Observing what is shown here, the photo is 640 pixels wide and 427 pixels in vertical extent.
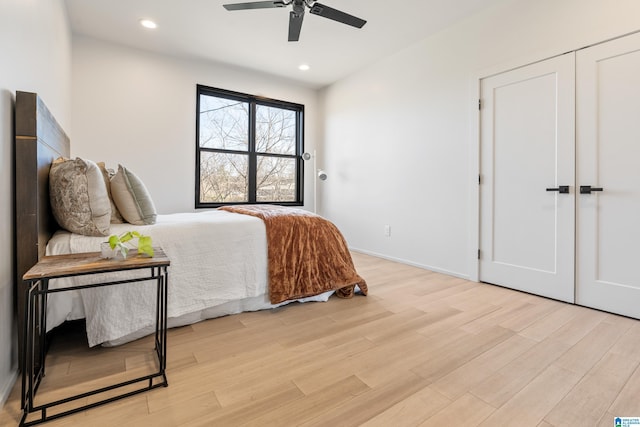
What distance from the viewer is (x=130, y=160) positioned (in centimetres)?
372

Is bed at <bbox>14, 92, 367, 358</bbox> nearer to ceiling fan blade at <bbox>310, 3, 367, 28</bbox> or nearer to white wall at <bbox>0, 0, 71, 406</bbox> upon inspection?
white wall at <bbox>0, 0, 71, 406</bbox>

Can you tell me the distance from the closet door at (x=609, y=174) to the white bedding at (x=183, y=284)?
205 cm

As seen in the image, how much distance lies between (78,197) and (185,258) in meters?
0.66

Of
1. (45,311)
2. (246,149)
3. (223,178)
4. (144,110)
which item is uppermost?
(144,110)

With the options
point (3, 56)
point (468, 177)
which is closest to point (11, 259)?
point (3, 56)

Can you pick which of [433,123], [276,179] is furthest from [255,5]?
[276,179]

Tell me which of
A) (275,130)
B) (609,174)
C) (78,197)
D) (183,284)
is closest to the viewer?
(78,197)

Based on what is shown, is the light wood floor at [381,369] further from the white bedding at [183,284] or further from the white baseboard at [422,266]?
the white baseboard at [422,266]

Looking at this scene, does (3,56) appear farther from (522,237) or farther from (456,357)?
(522,237)

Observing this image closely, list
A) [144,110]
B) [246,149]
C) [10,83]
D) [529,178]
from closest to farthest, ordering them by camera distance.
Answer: [10,83] < [529,178] < [144,110] < [246,149]

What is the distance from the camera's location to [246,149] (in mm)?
4617

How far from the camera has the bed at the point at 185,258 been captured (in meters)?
1.47

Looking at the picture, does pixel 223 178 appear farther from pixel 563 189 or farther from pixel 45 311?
pixel 563 189

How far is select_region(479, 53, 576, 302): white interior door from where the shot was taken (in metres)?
2.45
